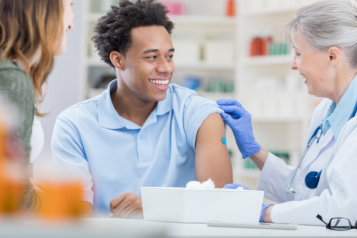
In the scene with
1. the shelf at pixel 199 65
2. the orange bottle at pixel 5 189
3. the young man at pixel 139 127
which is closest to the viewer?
the orange bottle at pixel 5 189

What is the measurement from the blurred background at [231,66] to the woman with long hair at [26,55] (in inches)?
100.0

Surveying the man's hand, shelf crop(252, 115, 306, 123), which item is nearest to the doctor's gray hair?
the man's hand

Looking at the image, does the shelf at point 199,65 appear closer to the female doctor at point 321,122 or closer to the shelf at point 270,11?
the shelf at point 270,11

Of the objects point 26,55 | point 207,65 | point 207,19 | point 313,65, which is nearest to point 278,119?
point 207,65

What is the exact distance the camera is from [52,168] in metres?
0.53

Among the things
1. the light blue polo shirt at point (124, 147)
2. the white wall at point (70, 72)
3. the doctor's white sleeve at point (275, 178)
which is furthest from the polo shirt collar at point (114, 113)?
the white wall at point (70, 72)

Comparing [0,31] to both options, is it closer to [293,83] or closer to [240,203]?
[240,203]

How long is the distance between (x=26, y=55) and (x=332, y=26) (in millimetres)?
925

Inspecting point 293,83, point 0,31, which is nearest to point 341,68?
point 0,31

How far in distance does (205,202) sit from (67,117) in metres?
0.77

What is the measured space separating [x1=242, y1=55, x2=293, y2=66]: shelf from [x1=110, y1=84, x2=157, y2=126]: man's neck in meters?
1.97

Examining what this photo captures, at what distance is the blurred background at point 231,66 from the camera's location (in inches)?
133

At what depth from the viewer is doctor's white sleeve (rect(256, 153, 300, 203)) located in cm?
158

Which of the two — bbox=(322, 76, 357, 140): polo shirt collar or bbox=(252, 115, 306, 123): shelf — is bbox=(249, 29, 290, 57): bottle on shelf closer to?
bbox=(252, 115, 306, 123): shelf
